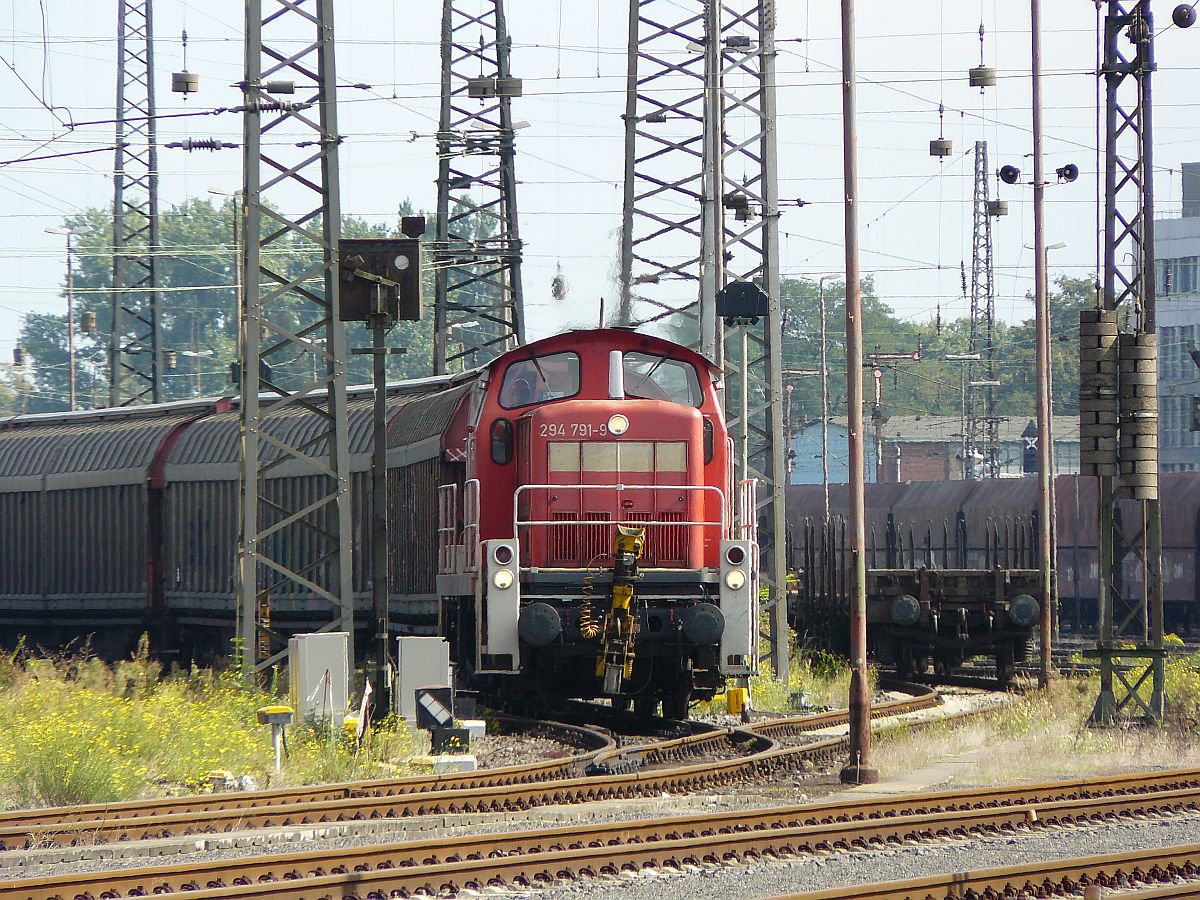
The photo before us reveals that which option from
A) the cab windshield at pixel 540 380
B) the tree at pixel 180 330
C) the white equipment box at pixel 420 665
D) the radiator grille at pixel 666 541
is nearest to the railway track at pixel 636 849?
the radiator grille at pixel 666 541

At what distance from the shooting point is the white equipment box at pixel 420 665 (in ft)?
49.6

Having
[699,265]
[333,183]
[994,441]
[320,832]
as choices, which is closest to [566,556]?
[333,183]

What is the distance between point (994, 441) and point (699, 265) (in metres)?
36.9

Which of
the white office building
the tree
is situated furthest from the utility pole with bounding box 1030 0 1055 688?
the tree

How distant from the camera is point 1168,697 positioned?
1855 centimetres

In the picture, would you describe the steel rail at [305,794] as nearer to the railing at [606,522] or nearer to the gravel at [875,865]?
the railing at [606,522]

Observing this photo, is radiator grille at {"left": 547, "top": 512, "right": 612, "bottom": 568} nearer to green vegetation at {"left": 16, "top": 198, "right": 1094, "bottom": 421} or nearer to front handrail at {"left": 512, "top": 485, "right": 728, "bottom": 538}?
front handrail at {"left": 512, "top": 485, "right": 728, "bottom": 538}

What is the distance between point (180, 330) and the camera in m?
107

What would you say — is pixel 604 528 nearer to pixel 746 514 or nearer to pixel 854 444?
pixel 746 514

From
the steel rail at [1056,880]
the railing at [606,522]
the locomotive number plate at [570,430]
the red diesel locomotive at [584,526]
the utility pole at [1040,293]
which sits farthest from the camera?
the utility pole at [1040,293]

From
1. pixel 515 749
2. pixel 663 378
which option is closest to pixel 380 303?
pixel 663 378

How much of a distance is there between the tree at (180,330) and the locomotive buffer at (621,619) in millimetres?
85196

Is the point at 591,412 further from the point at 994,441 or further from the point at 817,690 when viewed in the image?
the point at 994,441

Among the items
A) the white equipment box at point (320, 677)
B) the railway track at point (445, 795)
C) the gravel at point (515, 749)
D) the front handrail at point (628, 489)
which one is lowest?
the gravel at point (515, 749)
